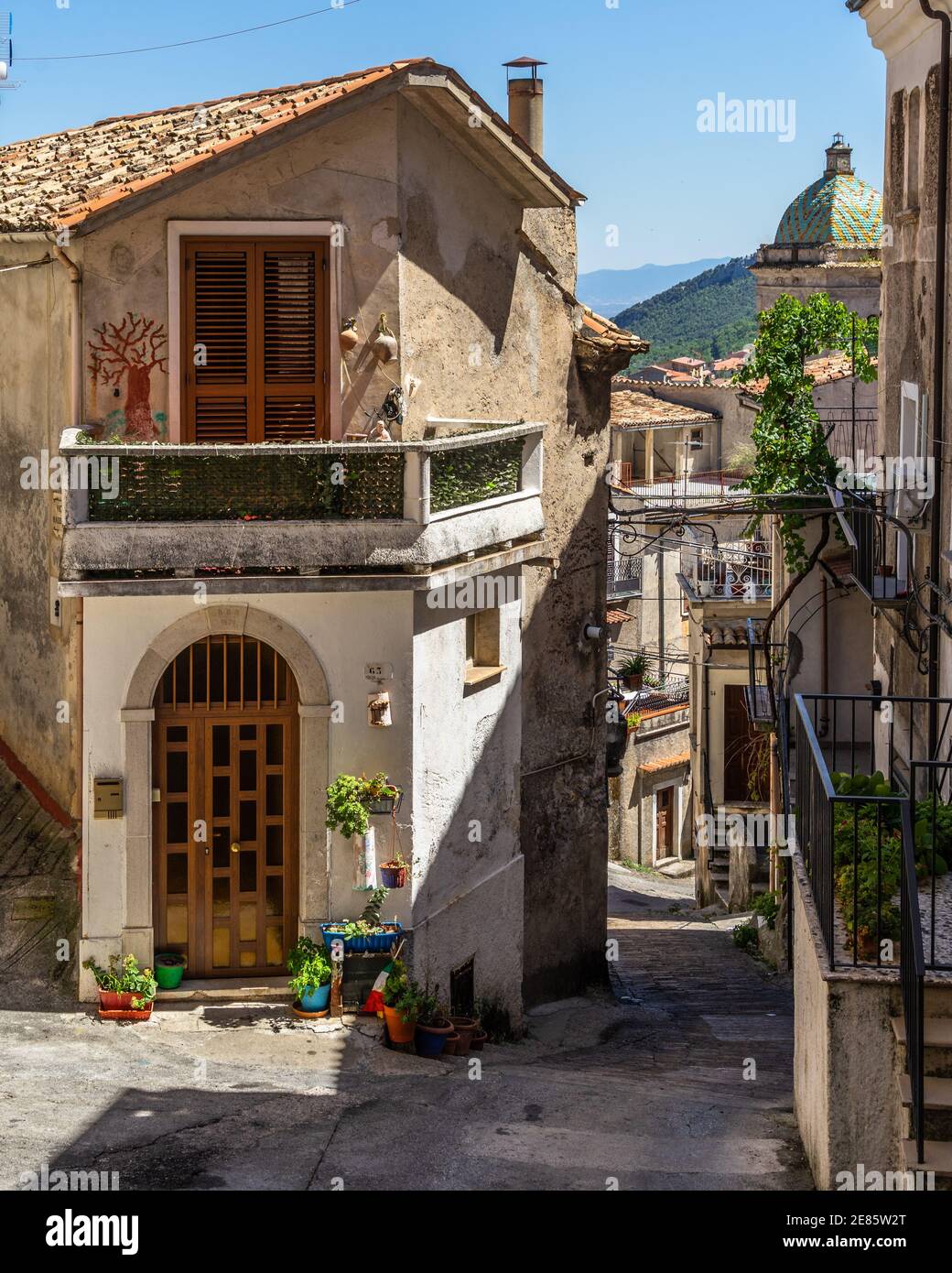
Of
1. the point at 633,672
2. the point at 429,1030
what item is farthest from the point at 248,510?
the point at 633,672

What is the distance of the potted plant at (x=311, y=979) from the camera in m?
15.9

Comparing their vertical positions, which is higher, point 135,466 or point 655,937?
point 135,466

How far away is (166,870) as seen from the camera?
16516 mm

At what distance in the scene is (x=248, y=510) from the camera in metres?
15.6

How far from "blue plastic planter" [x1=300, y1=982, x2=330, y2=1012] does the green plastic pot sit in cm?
132

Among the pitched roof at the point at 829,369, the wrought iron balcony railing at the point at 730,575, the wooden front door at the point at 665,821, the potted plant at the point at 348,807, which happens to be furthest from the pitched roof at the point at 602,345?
the wooden front door at the point at 665,821

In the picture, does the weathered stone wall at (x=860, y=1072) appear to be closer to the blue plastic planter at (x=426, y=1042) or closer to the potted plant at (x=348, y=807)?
the blue plastic planter at (x=426, y=1042)

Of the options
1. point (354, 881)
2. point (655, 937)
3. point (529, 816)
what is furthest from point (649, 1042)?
point (655, 937)

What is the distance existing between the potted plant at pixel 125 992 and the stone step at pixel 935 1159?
8.38 metres

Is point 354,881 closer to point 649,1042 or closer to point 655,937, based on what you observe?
point 649,1042

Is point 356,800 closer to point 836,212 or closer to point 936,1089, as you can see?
point 936,1089
